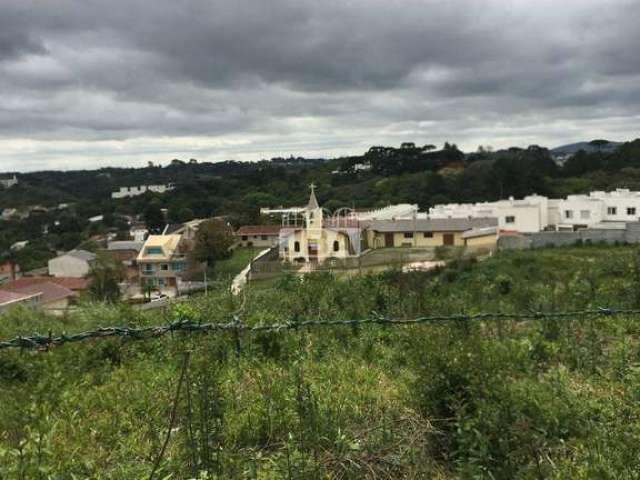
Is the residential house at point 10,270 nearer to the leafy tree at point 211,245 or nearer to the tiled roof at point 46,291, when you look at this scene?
the tiled roof at point 46,291

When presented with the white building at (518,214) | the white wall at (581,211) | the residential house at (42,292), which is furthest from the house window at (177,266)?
the white wall at (581,211)

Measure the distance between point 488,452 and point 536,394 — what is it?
0.77 meters

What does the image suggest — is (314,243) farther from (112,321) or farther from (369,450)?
(369,450)

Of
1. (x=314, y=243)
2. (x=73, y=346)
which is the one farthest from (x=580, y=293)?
(x=314, y=243)

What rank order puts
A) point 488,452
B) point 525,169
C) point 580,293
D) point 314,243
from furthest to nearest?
1. point 525,169
2. point 314,243
3. point 580,293
4. point 488,452

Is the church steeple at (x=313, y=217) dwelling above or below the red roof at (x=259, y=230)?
above

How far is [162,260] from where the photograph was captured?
33031 mm

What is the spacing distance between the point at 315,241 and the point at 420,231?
6.34 meters

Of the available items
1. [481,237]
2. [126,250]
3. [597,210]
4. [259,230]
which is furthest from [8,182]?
[597,210]

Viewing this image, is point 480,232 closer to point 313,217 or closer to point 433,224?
point 433,224

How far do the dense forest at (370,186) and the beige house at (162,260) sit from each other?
10978 mm

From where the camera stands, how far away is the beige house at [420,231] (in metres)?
30.0

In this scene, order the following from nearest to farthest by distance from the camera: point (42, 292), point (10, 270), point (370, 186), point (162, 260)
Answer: point (42, 292)
point (162, 260)
point (10, 270)
point (370, 186)

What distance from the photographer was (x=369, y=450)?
8.98 ft
